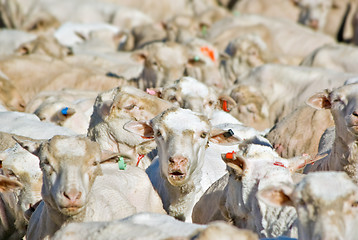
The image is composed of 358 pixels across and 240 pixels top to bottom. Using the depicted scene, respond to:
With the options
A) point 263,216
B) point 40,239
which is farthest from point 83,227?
point 263,216

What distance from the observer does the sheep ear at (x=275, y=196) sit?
464 centimetres

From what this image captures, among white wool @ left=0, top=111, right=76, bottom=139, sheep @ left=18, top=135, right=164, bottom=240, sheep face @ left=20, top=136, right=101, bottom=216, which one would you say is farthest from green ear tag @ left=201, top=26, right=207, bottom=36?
sheep face @ left=20, top=136, right=101, bottom=216

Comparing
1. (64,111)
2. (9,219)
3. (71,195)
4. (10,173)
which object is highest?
(71,195)

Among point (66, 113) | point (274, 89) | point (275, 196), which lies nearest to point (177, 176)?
point (275, 196)

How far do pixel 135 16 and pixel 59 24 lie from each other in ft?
7.48

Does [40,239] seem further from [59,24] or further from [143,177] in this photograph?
[59,24]

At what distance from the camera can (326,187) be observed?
174 inches

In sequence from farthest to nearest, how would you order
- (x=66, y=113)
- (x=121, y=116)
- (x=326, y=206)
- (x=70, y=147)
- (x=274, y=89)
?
(x=274, y=89) < (x=66, y=113) < (x=121, y=116) < (x=70, y=147) < (x=326, y=206)

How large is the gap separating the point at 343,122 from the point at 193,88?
232cm

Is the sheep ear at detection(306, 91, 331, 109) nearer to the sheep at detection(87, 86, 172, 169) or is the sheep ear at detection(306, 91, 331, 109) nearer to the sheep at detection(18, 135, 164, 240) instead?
the sheep at detection(87, 86, 172, 169)

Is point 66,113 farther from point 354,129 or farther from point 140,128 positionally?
point 354,129

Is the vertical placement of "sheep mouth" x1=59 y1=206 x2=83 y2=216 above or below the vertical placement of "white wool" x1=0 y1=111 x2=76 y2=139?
above

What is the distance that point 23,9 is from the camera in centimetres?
1800

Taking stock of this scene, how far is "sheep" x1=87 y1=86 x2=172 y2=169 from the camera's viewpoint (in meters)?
6.95
